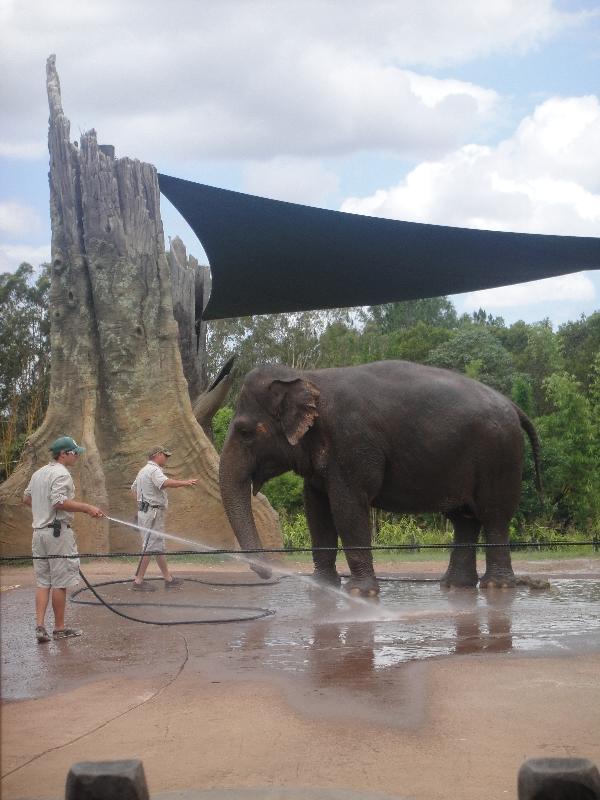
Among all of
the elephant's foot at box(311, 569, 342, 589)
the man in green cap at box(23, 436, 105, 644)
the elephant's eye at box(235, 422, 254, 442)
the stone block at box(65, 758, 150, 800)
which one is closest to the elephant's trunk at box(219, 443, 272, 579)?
the elephant's eye at box(235, 422, 254, 442)

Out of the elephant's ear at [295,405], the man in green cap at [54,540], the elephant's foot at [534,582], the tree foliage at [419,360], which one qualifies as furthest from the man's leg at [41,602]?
the tree foliage at [419,360]

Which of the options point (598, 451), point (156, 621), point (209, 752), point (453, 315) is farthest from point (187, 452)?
point (453, 315)

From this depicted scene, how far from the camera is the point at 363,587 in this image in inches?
382

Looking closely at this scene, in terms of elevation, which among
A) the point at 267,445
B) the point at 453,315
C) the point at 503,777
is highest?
the point at 453,315

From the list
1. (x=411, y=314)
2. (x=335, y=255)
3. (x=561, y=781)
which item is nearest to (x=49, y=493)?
(x=335, y=255)

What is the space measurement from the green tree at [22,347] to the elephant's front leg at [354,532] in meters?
14.9

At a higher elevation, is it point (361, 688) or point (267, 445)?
→ point (267, 445)

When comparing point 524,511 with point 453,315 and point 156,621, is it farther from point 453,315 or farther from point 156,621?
point 453,315

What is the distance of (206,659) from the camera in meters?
6.77

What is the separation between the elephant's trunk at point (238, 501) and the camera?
9.76 m

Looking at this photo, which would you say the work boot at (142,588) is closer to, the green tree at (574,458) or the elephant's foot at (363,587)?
the elephant's foot at (363,587)

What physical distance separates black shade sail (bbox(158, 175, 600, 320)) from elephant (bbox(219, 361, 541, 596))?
3014mm

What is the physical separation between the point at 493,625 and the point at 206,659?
2.29 meters

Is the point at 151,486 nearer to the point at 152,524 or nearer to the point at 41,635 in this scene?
the point at 152,524
